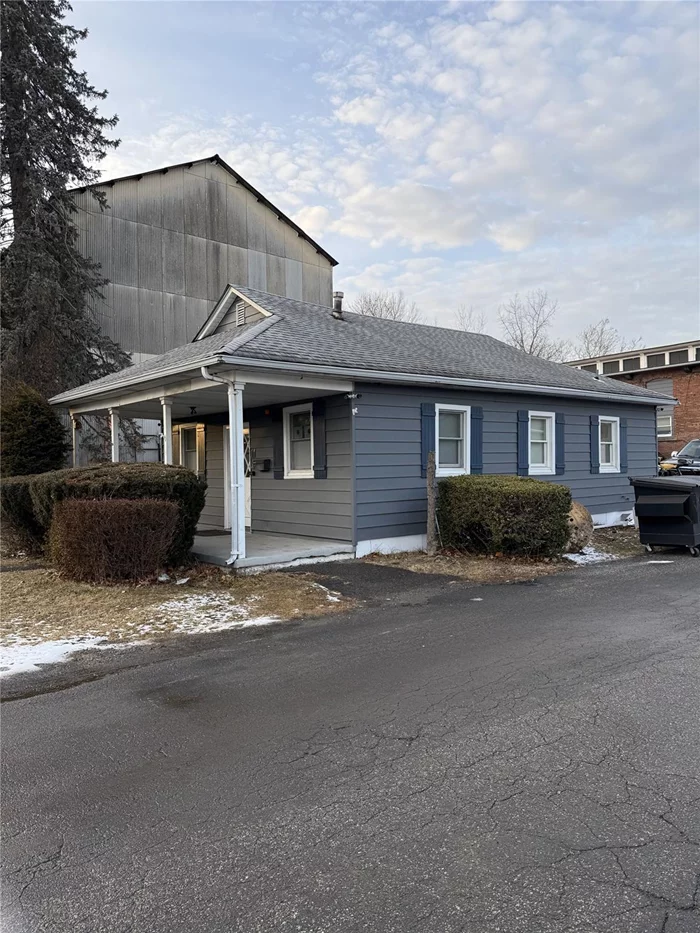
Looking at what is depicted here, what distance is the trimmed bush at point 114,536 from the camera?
7.80m

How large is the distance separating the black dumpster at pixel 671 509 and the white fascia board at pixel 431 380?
2.93 meters

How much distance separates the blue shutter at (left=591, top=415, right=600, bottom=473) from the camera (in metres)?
Result: 14.8

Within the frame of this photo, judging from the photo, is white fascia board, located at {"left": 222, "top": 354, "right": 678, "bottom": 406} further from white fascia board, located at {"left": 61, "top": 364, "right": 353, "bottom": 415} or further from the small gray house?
white fascia board, located at {"left": 61, "top": 364, "right": 353, "bottom": 415}

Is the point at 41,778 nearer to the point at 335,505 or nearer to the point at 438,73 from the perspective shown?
the point at 335,505

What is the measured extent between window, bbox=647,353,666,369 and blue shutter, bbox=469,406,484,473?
17.2 m

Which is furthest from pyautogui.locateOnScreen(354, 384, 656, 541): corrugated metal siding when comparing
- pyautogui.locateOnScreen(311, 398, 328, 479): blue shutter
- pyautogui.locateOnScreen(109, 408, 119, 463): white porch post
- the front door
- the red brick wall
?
the red brick wall

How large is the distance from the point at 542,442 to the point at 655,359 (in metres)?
15.5

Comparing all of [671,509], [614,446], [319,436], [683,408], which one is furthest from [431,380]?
[683,408]

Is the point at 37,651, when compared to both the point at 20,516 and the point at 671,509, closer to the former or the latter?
the point at 20,516

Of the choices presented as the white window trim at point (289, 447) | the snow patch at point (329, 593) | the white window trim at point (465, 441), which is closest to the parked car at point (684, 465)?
the white window trim at point (465, 441)

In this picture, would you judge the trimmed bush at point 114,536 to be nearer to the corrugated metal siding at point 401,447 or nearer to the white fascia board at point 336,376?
the white fascia board at point 336,376

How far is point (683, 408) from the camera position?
1018 inches

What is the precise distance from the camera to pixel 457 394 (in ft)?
39.5

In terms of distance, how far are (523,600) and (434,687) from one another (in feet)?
10.6
